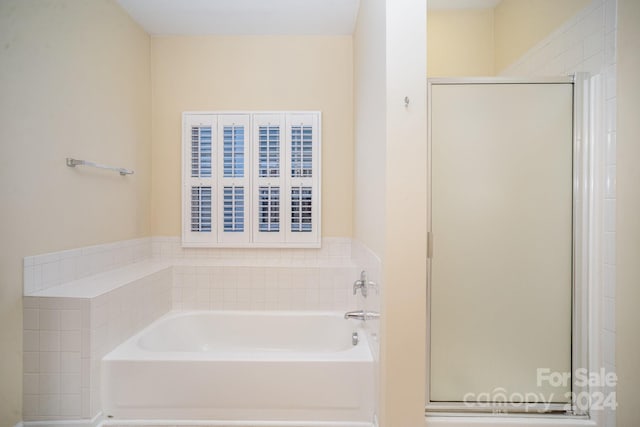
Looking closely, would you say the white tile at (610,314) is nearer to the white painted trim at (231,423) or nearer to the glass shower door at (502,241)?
the glass shower door at (502,241)

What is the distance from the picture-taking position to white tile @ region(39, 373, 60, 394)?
1475mm

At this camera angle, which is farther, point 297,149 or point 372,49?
point 297,149

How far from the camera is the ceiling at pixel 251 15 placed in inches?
85.5

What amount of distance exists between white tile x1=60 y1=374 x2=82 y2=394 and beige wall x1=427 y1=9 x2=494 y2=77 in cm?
282

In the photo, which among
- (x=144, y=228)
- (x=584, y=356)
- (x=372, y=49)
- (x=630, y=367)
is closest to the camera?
(x=630, y=367)

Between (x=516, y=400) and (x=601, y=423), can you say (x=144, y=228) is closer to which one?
(x=516, y=400)

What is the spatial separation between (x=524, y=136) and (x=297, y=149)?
5.06 feet

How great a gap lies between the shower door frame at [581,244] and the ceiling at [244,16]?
1230 millimetres

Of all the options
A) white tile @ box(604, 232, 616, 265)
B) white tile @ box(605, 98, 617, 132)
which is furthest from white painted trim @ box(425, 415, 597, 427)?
white tile @ box(605, 98, 617, 132)

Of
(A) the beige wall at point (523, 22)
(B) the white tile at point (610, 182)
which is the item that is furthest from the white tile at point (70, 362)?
(A) the beige wall at point (523, 22)

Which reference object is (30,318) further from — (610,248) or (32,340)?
(610,248)

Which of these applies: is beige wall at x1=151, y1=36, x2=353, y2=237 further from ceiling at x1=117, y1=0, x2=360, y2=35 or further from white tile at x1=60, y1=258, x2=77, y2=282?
white tile at x1=60, y1=258, x2=77, y2=282

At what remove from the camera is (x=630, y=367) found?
1345mm

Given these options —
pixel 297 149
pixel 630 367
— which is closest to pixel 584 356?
pixel 630 367
